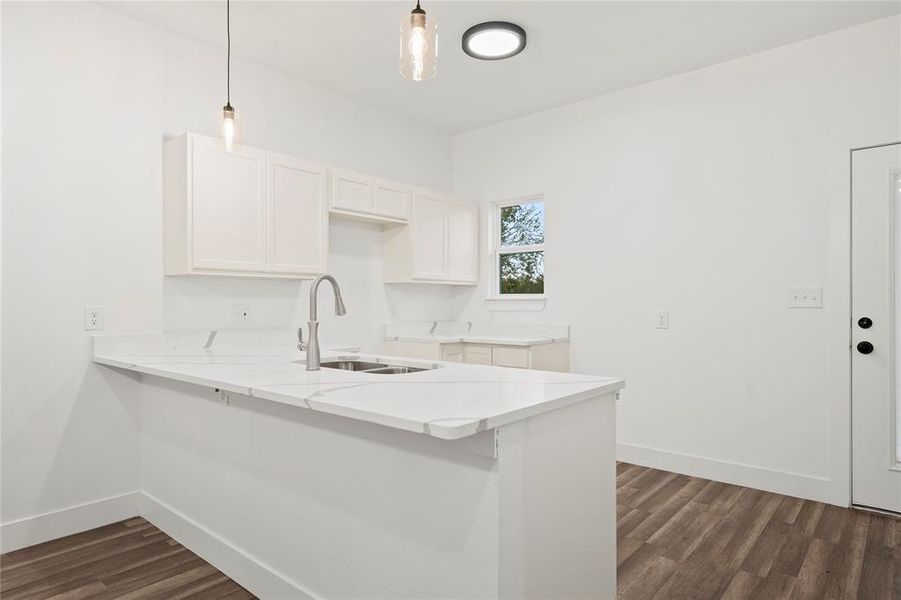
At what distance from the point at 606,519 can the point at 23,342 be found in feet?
8.86

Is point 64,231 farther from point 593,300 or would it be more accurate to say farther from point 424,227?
point 593,300

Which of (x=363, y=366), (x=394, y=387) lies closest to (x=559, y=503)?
(x=394, y=387)

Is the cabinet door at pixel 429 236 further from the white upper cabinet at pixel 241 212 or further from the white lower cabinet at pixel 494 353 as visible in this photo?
the white upper cabinet at pixel 241 212

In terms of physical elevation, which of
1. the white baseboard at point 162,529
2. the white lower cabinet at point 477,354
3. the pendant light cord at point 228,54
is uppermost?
the pendant light cord at point 228,54

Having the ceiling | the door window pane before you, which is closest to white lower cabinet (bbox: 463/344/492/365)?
the door window pane

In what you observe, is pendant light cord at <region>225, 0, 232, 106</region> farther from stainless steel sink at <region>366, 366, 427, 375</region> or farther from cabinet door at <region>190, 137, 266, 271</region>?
stainless steel sink at <region>366, 366, 427, 375</region>

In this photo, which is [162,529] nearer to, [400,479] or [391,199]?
[400,479]

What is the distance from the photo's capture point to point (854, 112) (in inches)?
116

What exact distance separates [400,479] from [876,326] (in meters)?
2.80

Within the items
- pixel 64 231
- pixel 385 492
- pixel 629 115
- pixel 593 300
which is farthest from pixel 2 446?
pixel 629 115

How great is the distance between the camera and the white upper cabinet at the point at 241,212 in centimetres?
285

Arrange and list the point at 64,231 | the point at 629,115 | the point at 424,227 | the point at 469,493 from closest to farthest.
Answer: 1. the point at 469,493
2. the point at 64,231
3. the point at 629,115
4. the point at 424,227

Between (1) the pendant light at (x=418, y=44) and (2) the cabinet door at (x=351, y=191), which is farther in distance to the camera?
(2) the cabinet door at (x=351, y=191)

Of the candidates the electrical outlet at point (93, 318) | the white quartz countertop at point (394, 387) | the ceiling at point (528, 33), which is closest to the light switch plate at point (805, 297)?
the ceiling at point (528, 33)
